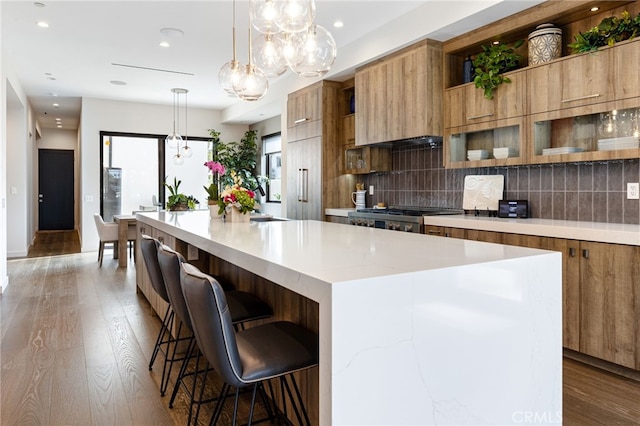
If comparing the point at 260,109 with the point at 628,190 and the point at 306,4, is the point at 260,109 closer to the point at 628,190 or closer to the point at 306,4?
the point at 306,4

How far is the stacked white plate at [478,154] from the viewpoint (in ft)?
12.6

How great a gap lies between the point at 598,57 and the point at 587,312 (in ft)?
5.47

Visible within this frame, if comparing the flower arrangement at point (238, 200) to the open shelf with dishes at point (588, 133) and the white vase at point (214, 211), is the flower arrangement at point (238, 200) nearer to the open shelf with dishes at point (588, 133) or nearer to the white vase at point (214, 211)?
the white vase at point (214, 211)

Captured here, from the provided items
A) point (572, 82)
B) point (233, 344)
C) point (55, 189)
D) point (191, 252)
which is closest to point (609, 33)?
point (572, 82)

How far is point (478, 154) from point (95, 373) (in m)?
3.38

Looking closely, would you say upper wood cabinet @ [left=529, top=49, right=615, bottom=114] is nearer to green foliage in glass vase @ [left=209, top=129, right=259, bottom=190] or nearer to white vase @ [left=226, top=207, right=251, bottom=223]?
white vase @ [left=226, top=207, right=251, bottom=223]

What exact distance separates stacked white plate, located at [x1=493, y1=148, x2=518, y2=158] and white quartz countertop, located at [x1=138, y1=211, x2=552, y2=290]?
1770 millimetres

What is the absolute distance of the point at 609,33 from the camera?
2857 mm

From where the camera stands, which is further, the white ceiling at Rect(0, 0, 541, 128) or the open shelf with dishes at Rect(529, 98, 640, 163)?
the white ceiling at Rect(0, 0, 541, 128)

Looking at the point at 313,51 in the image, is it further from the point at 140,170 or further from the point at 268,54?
the point at 140,170

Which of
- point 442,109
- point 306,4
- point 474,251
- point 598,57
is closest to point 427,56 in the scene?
point 442,109

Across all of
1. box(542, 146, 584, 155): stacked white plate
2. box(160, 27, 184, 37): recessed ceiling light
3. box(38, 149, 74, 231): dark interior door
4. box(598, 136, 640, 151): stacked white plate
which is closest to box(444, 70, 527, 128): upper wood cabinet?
box(542, 146, 584, 155): stacked white plate

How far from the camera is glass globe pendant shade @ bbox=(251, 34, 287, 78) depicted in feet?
9.32

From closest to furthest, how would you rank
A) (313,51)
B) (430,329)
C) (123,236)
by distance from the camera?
(430,329)
(313,51)
(123,236)
